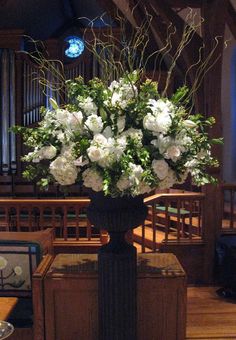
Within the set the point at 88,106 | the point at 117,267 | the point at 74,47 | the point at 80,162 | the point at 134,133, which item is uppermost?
the point at 74,47

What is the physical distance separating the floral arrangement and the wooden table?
1.02 metres

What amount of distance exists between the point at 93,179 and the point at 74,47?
817 cm

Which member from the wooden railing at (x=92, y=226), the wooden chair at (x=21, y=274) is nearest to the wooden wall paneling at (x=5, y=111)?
the wooden railing at (x=92, y=226)

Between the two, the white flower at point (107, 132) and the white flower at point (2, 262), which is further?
the white flower at point (2, 262)

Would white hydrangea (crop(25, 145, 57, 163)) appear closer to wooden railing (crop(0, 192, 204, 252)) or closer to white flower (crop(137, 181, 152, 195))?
white flower (crop(137, 181, 152, 195))

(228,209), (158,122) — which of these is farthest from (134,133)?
(228,209)

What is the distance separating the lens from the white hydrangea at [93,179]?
1759 millimetres

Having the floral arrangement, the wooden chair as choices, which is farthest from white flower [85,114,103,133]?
the wooden chair

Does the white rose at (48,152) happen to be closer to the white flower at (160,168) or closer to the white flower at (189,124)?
the white flower at (160,168)

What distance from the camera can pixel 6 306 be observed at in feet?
8.79

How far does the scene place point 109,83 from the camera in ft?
7.19

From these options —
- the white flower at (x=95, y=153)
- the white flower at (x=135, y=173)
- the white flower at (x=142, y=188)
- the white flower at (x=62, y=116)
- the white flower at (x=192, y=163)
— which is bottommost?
the white flower at (x=142, y=188)

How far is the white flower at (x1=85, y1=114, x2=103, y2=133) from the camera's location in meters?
1.79

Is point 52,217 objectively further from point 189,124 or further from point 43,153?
point 189,124
